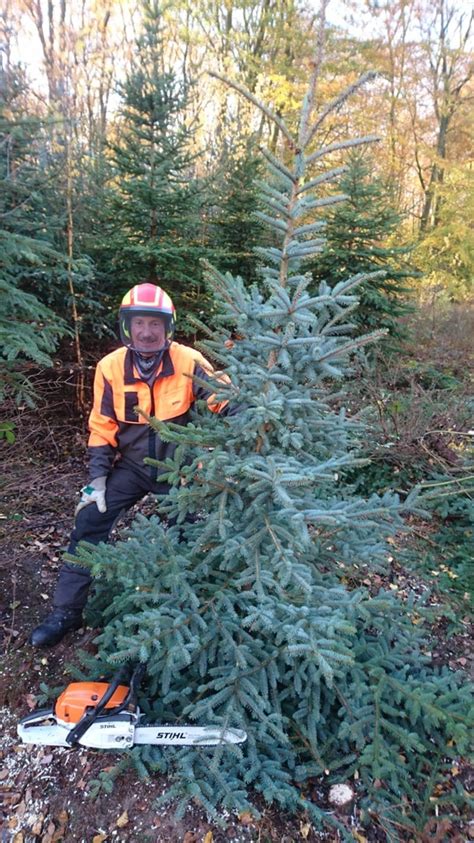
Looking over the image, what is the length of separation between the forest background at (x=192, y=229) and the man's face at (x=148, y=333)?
0.83m

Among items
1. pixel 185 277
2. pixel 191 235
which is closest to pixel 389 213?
pixel 191 235

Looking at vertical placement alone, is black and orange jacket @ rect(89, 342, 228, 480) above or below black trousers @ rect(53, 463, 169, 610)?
above

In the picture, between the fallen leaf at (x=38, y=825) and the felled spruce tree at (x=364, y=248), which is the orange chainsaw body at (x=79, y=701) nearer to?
the fallen leaf at (x=38, y=825)

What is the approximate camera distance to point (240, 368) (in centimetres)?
225

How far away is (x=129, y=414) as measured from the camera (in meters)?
3.05

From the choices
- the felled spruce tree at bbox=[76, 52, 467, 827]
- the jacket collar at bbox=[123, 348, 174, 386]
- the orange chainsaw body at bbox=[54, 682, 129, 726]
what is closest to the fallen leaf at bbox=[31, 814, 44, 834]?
the orange chainsaw body at bbox=[54, 682, 129, 726]

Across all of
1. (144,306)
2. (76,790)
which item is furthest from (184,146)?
(76,790)

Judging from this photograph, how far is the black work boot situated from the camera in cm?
311

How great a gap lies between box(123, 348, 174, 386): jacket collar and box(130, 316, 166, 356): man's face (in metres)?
0.10

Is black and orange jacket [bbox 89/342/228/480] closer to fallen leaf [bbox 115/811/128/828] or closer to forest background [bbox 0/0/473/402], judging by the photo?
forest background [bbox 0/0/473/402]

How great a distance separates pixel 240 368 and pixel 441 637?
2.74 meters

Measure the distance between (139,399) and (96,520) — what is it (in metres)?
0.89

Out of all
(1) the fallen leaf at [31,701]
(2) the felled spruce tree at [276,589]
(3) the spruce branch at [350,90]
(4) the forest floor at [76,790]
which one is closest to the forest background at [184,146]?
(3) the spruce branch at [350,90]

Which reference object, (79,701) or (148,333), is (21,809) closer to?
(79,701)
